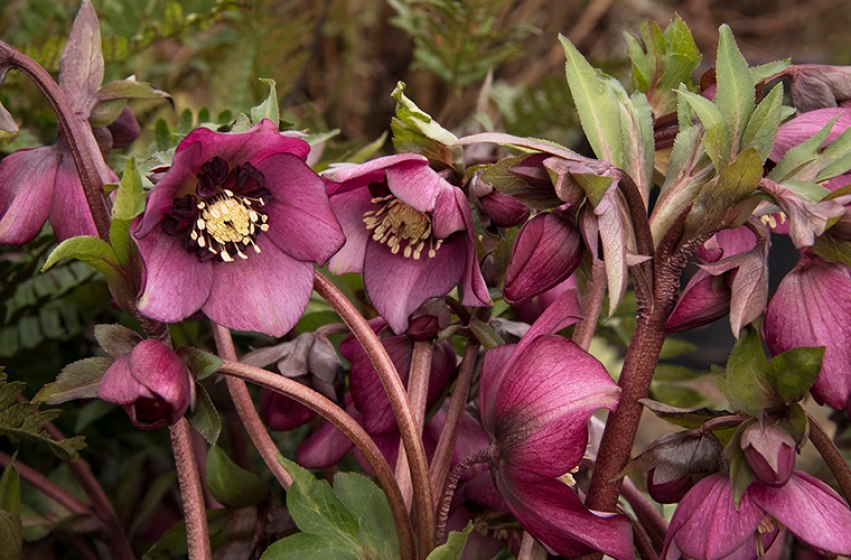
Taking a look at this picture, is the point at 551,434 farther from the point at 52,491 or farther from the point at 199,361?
the point at 52,491

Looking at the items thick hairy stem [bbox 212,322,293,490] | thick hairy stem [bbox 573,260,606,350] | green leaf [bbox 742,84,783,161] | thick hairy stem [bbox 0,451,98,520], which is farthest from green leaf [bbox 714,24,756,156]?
thick hairy stem [bbox 0,451,98,520]

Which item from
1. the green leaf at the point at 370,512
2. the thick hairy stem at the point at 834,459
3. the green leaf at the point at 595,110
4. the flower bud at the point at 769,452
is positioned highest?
the green leaf at the point at 595,110

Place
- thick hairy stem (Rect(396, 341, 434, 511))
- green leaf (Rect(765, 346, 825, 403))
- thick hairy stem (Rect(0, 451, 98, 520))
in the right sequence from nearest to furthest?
1. green leaf (Rect(765, 346, 825, 403))
2. thick hairy stem (Rect(396, 341, 434, 511))
3. thick hairy stem (Rect(0, 451, 98, 520))

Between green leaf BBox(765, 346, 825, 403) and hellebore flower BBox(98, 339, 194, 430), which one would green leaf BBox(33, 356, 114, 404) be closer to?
hellebore flower BBox(98, 339, 194, 430)

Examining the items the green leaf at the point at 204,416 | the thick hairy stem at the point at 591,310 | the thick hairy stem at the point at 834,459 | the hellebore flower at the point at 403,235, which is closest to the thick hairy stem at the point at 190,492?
the green leaf at the point at 204,416

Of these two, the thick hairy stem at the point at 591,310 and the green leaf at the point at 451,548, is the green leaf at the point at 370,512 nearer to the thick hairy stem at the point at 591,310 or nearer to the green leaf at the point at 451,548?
the green leaf at the point at 451,548

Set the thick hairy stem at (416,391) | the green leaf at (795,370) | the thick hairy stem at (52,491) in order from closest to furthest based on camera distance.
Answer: the green leaf at (795,370) < the thick hairy stem at (416,391) < the thick hairy stem at (52,491)
